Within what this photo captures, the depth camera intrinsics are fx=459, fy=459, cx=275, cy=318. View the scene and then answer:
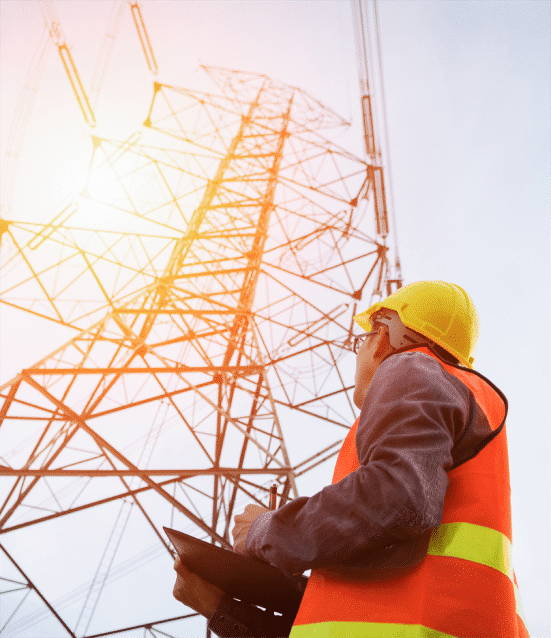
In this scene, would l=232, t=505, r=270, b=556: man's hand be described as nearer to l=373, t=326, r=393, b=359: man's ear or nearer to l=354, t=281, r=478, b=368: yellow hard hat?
l=373, t=326, r=393, b=359: man's ear

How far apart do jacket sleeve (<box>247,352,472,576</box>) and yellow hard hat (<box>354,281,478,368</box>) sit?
1.53ft

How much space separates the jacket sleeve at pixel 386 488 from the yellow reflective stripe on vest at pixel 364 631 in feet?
0.43

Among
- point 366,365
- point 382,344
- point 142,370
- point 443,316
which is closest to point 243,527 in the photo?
point 366,365

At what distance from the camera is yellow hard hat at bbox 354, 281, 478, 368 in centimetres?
170

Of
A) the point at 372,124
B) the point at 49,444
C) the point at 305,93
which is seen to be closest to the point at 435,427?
the point at 49,444

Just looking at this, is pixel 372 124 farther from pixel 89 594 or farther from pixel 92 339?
pixel 89 594

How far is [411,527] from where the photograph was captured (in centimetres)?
103

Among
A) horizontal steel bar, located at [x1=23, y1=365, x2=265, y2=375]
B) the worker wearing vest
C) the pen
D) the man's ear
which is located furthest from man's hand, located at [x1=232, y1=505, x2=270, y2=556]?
horizontal steel bar, located at [x1=23, y1=365, x2=265, y2=375]

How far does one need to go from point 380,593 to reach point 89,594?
8.48 metres

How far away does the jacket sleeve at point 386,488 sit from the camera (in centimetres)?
104

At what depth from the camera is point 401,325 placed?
5.77ft

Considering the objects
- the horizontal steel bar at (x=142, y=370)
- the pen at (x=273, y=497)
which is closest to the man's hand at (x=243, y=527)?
the pen at (x=273, y=497)

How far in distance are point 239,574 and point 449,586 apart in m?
0.72

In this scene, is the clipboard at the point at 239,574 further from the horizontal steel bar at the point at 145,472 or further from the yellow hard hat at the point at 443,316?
the horizontal steel bar at the point at 145,472
